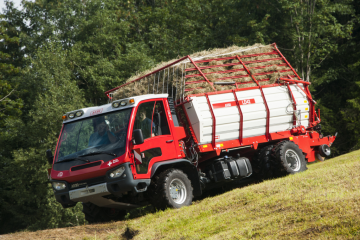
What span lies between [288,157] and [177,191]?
3852 millimetres

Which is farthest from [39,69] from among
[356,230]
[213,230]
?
[356,230]

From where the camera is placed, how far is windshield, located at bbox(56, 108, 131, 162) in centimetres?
820

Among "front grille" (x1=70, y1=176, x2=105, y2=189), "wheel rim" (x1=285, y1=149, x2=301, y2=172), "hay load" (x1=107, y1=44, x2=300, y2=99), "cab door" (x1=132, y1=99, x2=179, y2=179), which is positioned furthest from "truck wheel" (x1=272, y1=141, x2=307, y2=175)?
"front grille" (x1=70, y1=176, x2=105, y2=189)

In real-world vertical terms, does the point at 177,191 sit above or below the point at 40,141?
below

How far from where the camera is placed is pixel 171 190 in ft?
29.7

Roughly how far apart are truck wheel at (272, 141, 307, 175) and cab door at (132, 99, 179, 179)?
3.26 meters

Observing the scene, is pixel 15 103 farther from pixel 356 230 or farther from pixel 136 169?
pixel 356 230

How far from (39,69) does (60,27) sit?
708 centimetres

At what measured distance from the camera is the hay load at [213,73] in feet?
34.5

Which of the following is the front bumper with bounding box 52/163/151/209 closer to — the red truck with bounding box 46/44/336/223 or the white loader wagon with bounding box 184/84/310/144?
the red truck with bounding box 46/44/336/223

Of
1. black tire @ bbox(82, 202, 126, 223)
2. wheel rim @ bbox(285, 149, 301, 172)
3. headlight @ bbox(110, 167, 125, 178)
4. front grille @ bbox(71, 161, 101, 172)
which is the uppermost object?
front grille @ bbox(71, 161, 101, 172)

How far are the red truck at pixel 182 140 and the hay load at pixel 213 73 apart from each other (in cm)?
4

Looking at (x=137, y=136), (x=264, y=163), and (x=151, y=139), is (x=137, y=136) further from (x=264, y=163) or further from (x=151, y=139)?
(x=264, y=163)

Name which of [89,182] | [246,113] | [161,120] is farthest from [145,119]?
[246,113]
